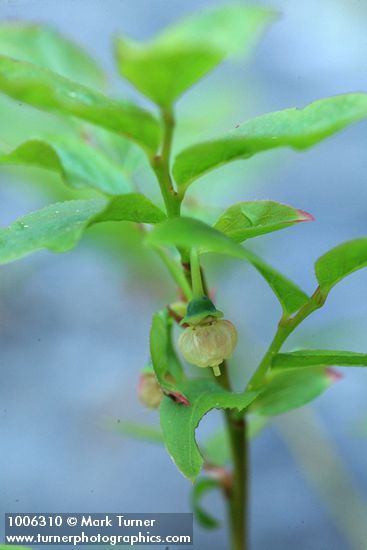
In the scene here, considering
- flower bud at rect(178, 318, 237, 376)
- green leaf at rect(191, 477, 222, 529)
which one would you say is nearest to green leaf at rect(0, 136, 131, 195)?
flower bud at rect(178, 318, 237, 376)

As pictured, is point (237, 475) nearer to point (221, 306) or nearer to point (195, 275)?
point (195, 275)

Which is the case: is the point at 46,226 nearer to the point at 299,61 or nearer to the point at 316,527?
the point at 316,527

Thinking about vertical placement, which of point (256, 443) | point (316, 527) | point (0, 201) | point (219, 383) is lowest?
point (219, 383)

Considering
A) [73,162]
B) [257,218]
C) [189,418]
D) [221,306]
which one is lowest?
[189,418]

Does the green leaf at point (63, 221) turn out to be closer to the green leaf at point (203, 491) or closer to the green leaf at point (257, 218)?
the green leaf at point (257, 218)

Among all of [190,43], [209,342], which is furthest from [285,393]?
[190,43]

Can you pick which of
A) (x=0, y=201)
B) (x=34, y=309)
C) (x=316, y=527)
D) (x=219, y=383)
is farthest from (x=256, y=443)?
(x=219, y=383)

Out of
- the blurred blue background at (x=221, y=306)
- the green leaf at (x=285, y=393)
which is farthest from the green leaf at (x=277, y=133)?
the blurred blue background at (x=221, y=306)
